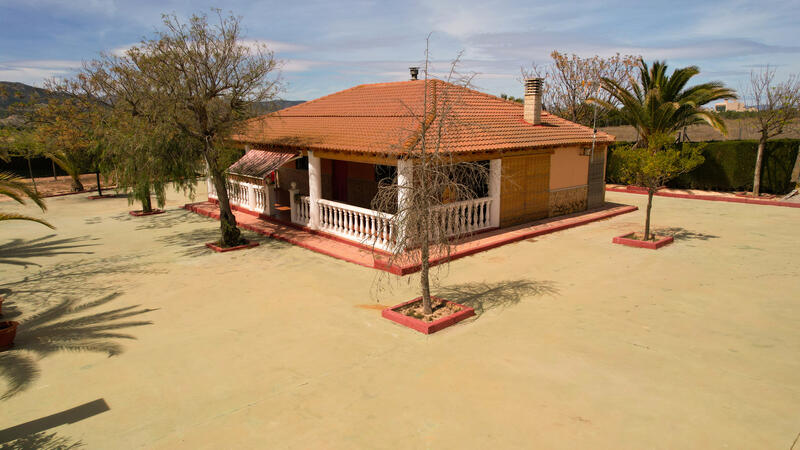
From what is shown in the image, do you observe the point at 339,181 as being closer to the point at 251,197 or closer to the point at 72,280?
the point at 251,197

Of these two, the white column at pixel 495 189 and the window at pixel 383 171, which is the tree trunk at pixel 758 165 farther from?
the window at pixel 383 171

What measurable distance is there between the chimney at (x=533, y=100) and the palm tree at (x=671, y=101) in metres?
7.49

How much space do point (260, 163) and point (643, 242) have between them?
11388 mm

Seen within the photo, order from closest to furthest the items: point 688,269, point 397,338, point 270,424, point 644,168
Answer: point 270,424, point 397,338, point 688,269, point 644,168

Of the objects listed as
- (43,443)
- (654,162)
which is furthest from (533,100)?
(43,443)

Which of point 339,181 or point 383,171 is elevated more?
point 383,171

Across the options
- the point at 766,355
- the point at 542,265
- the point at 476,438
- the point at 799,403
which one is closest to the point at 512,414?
the point at 476,438

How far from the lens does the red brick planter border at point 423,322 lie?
744cm

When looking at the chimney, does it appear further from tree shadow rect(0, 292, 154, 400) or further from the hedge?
tree shadow rect(0, 292, 154, 400)

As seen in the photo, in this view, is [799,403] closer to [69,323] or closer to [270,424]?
[270,424]

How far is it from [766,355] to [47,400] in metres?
9.31

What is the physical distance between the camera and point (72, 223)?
1666 cm

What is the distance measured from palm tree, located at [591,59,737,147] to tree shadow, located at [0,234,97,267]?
21141mm

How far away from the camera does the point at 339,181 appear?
17.1m
